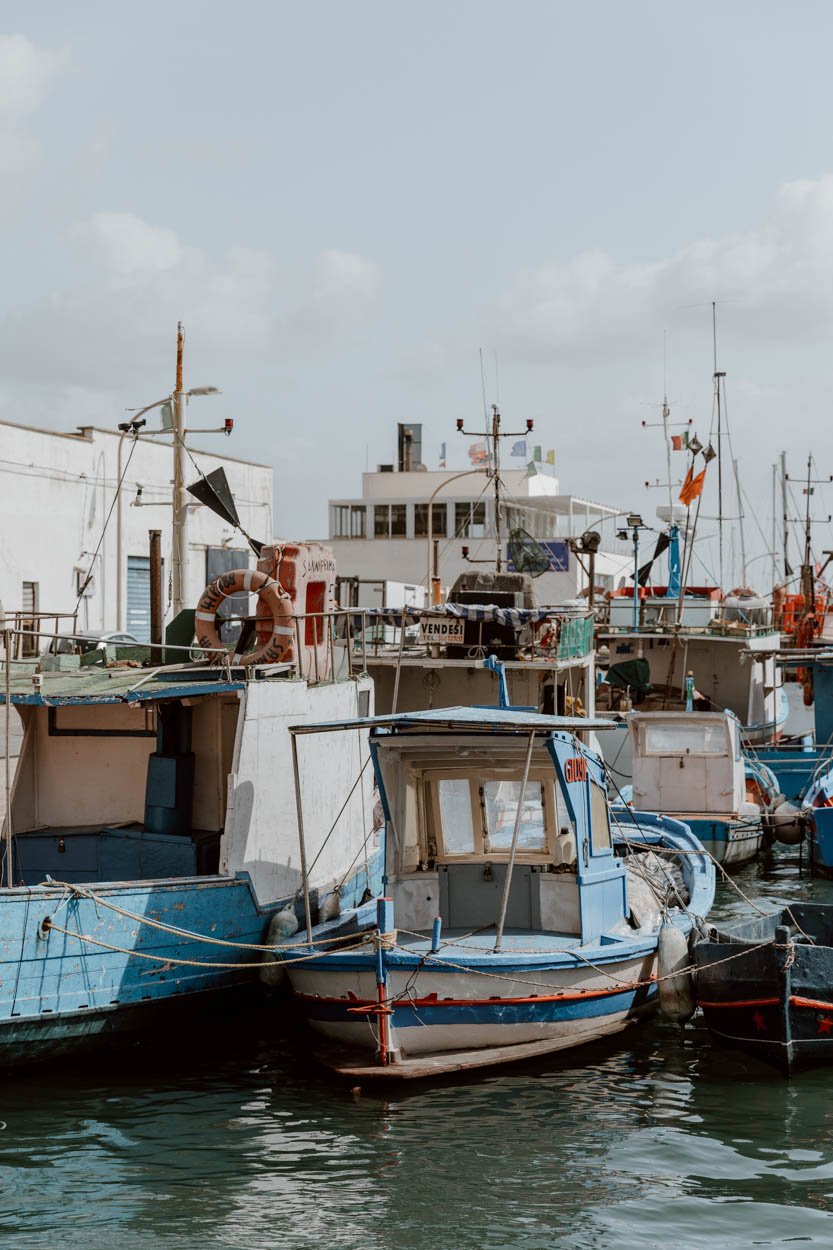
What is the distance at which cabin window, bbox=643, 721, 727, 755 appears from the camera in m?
25.2

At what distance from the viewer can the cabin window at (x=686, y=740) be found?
25219 mm

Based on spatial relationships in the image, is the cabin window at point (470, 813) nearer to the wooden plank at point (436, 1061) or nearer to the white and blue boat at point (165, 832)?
the white and blue boat at point (165, 832)

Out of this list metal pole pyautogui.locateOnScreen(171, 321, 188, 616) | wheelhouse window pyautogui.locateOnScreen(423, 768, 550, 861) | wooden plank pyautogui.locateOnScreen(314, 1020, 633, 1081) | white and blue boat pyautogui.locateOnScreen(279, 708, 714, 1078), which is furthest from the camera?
metal pole pyautogui.locateOnScreen(171, 321, 188, 616)

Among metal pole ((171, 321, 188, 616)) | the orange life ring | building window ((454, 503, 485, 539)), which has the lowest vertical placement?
the orange life ring

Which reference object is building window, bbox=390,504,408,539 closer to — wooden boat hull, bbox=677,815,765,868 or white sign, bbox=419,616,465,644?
white sign, bbox=419,616,465,644

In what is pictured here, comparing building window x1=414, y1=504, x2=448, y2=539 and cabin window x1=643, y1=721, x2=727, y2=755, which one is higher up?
building window x1=414, y1=504, x2=448, y2=539

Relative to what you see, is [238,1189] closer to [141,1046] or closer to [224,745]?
[141,1046]

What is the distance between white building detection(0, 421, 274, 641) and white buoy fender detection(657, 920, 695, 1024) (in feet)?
61.5

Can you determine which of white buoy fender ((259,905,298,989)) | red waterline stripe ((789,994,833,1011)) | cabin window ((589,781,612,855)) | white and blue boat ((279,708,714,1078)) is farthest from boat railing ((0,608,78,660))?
red waterline stripe ((789,994,833,1011))

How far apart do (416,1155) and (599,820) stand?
4781 mm

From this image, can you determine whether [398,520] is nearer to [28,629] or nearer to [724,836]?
[28,629]

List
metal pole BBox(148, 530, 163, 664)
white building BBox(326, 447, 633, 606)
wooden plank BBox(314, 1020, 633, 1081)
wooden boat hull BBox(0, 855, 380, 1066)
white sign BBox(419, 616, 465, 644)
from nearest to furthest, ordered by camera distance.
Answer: wooden boat hull BBox(0, 855, 380, 1066) → wooden plank BBox(314, 1020, 633, 1081) → metal pole BBox(148, 530, 163, 664) → white sign BBox(419, 616, 465, 644) → white building BBox(326, 447, 633, 606)

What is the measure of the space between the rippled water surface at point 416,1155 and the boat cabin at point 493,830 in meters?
1.65

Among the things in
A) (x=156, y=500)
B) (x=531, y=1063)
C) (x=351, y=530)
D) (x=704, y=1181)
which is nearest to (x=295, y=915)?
(x=531, y=1063)
